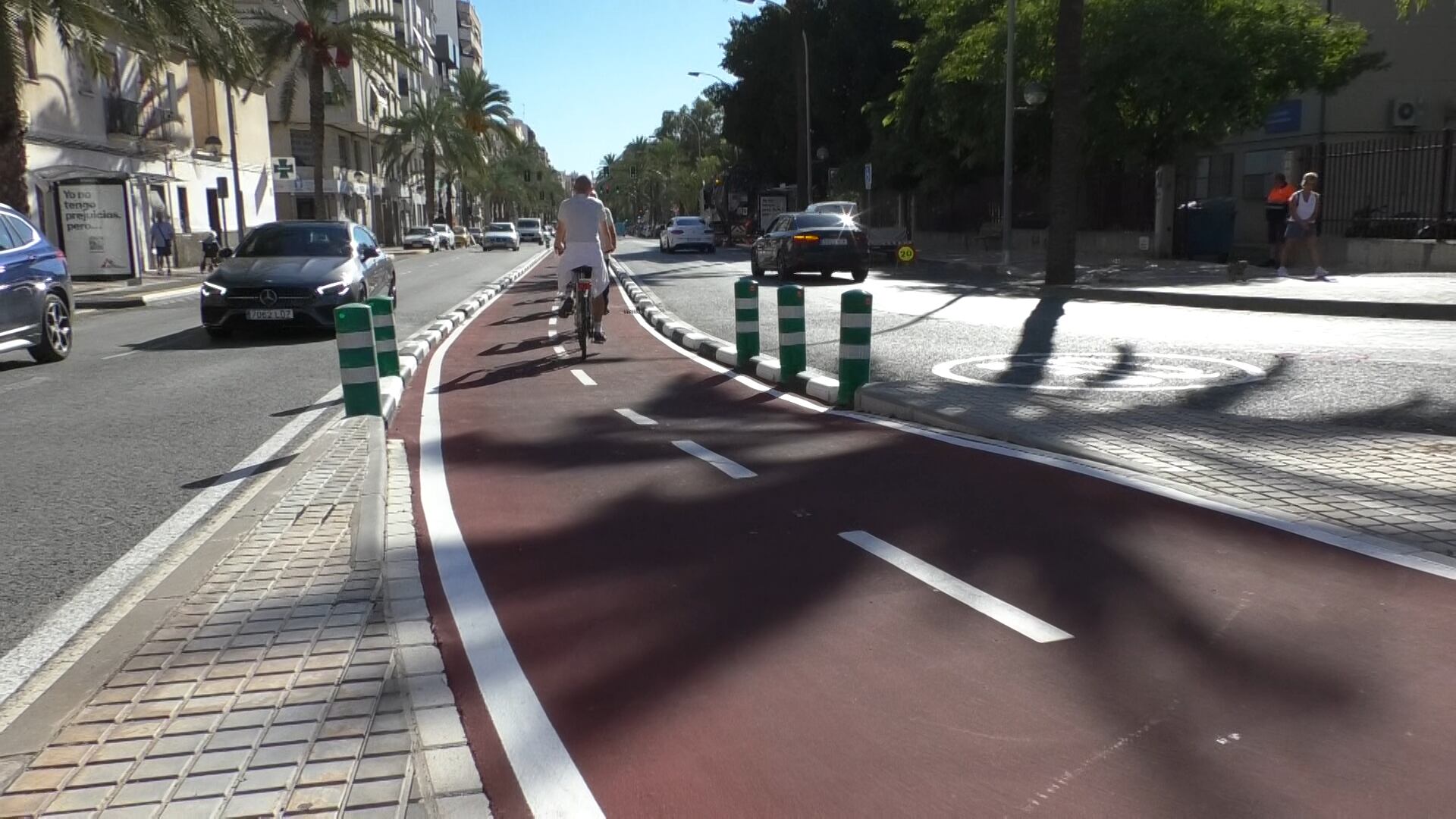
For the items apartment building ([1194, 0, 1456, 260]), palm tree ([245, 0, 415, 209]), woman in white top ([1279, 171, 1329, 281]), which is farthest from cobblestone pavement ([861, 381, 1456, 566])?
palm tree ([245, 0, 415, 209])

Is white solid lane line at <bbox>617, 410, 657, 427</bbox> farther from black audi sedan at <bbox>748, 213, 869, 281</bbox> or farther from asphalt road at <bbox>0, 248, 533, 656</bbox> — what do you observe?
black audi sedan at <bbox>748, 213, 869, 281</bbox>

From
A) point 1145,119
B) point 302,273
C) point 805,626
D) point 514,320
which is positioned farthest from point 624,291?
point 805,626

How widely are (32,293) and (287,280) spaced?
2.86m

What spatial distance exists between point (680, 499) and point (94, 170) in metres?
29.4

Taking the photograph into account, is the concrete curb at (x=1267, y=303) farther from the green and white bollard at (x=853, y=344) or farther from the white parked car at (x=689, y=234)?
the white parked car at (x=689, y=234)

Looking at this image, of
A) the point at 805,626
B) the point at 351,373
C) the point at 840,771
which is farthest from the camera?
the point at 351,373

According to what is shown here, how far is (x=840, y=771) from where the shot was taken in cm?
313

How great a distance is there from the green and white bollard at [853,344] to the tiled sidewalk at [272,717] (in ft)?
15.9

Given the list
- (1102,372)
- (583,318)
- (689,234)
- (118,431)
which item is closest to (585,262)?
(583,318)

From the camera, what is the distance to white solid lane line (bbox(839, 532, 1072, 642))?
4086 mm

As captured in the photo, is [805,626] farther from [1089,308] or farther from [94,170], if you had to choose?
[94,170]

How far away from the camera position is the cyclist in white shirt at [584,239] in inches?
503

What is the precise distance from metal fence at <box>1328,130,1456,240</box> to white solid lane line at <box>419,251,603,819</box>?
1999cm

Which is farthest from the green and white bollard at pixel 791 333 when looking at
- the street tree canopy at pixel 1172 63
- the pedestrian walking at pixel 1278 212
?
the street tree canopy at pixel 1172 63
